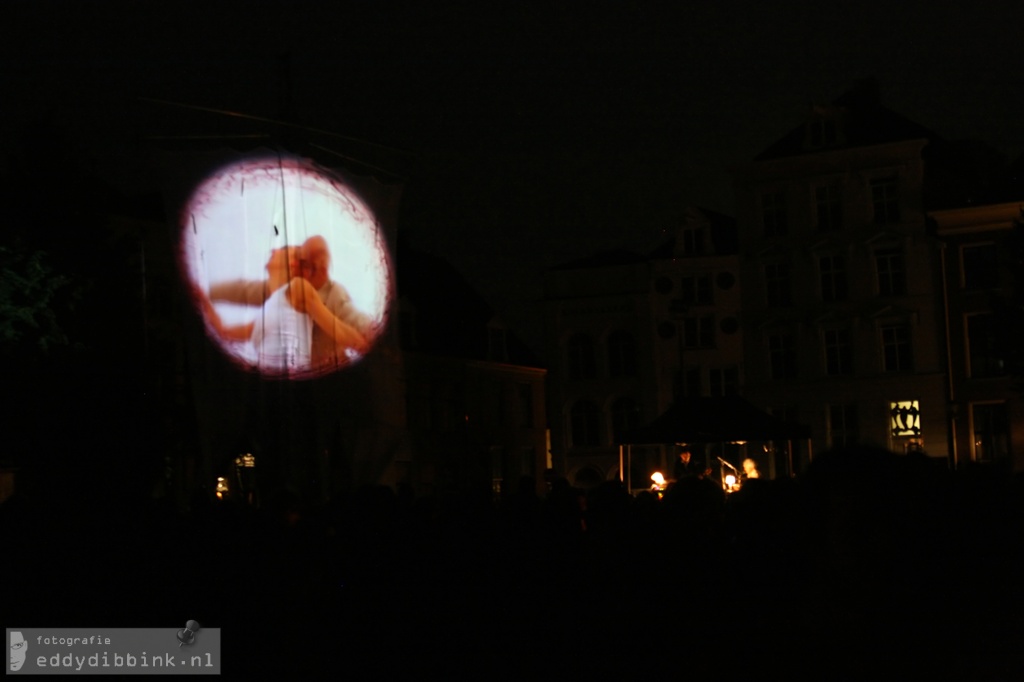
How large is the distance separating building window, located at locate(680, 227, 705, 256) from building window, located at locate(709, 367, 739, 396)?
435cm

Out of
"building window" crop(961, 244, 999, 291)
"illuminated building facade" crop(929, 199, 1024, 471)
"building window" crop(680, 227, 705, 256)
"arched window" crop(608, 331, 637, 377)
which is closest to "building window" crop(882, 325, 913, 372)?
"illuminated building facade" crop(929, 199, 1024, 471)

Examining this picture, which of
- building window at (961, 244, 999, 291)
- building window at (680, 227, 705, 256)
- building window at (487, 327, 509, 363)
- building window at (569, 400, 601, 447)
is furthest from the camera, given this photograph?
building window at (487, 327, 509, 363)

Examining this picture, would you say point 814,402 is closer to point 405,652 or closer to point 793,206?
point 793,206

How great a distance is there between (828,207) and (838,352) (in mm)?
4954

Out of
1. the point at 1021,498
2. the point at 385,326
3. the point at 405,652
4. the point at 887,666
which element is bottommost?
the point at 405,652

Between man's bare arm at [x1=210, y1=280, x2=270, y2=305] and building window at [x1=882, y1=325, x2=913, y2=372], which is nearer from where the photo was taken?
man's bare arm at [x1=210, y1=280, x2=270, y2=305]

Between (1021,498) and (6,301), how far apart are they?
19.2 metres

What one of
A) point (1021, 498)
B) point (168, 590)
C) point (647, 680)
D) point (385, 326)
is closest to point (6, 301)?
point (385, 326)

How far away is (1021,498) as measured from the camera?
15.0ft

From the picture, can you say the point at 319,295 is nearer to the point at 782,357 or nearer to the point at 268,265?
the point at 268,265

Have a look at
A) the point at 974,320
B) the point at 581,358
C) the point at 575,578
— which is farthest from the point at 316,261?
the point at 581,358

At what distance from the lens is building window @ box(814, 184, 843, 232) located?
1857 inches

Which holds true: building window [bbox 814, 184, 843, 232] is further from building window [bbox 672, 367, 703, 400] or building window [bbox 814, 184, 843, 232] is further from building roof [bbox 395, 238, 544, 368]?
building roof [bbox 395, 238, 544, 368]

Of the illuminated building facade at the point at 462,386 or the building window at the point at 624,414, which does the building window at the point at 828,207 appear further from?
the illuminated building facade at the point at 462,386
